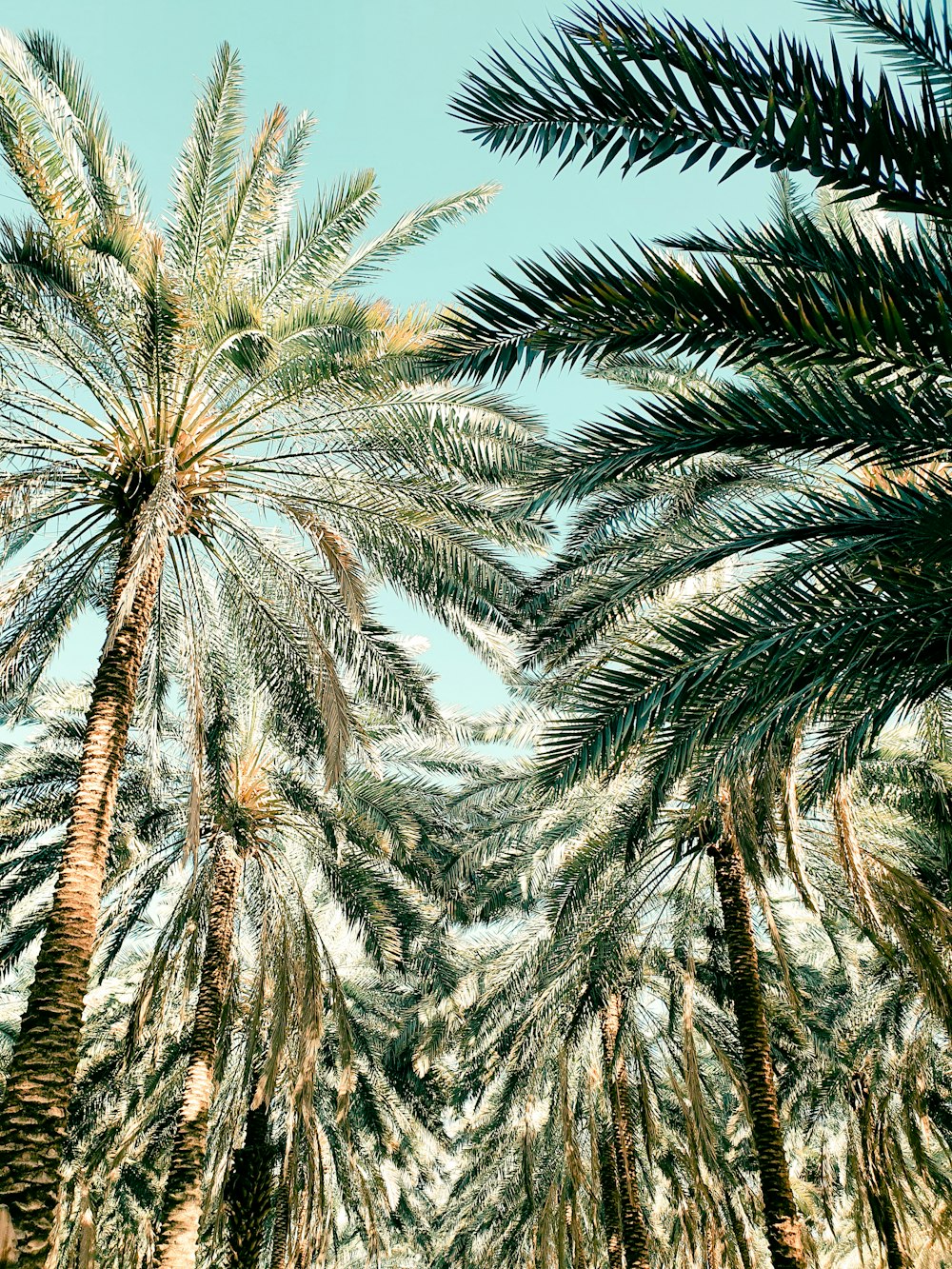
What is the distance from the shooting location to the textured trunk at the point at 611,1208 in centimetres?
1418

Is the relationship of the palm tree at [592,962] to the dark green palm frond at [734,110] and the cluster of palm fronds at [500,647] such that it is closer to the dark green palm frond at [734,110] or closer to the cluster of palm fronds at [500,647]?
the cluster of palm fronds at [500,647]

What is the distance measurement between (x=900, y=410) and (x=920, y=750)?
22.7 ft

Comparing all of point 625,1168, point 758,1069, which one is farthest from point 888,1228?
point 625,1168

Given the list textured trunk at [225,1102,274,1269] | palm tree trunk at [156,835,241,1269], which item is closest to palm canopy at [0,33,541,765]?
palm tree trunk at [156,835,241,1269]

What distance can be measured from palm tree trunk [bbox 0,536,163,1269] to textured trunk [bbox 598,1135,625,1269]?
10.3 m

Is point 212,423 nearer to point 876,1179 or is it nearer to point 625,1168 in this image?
point 876,1179

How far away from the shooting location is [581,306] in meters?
4.55

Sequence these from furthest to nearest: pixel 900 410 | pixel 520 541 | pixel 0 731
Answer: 1. pixel 0 731
2. pixel 520 541
3. pixel 900 410

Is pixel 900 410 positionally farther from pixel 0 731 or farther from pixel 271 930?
pixel 0 731

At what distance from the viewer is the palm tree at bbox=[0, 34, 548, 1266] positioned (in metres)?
7.06

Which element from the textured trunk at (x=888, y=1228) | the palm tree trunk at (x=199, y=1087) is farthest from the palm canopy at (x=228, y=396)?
the textured trunk at (x=888, y=1228)

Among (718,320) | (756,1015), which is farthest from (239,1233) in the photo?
(718,320)

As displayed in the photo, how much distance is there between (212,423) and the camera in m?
8.36

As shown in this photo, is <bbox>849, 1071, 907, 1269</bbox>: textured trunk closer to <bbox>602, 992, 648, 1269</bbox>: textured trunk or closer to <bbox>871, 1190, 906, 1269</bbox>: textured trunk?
<bbox>871, 1190, 906, 1269</bbox>: textured trunk
